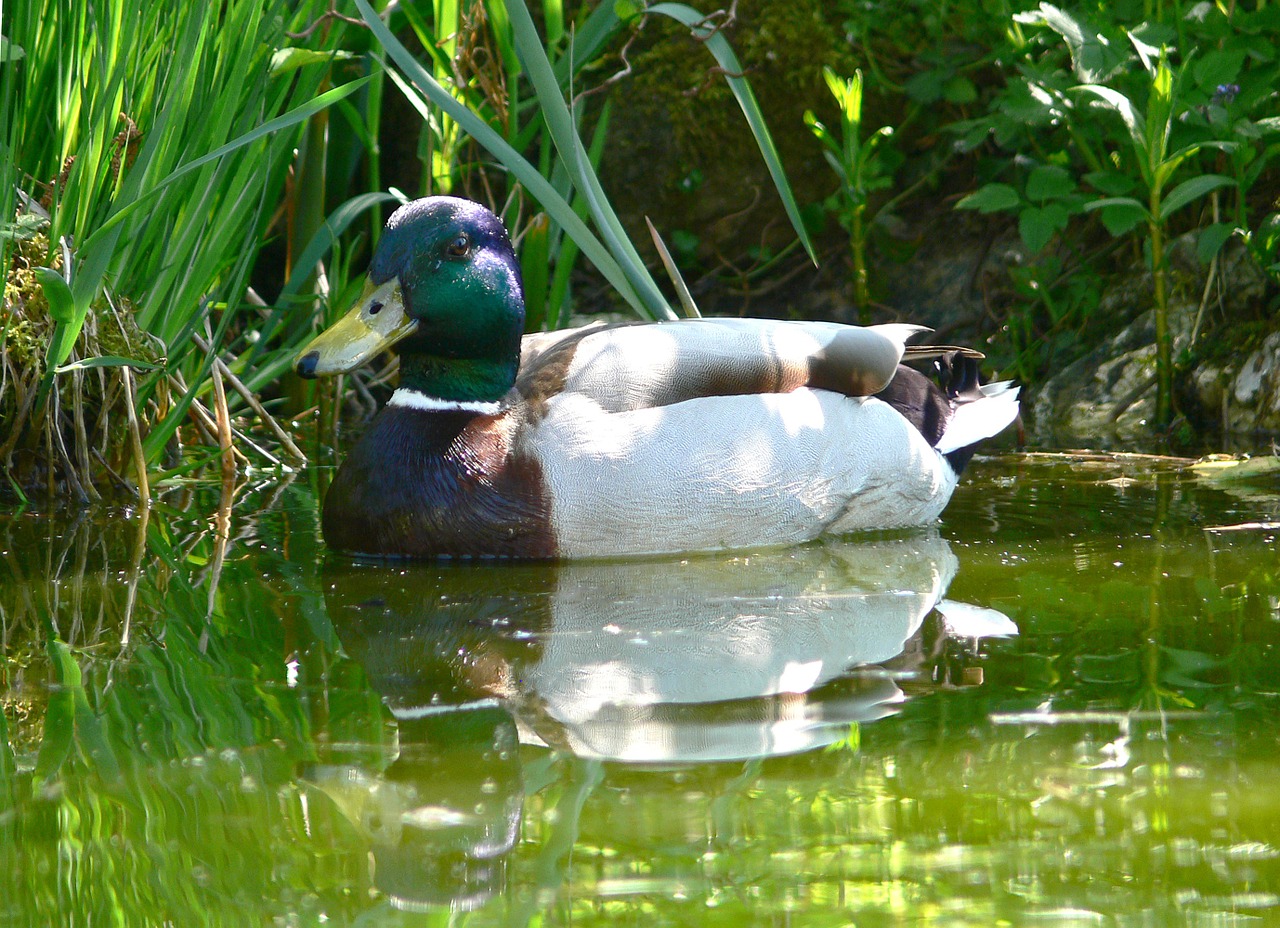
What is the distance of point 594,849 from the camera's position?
2.02 metres

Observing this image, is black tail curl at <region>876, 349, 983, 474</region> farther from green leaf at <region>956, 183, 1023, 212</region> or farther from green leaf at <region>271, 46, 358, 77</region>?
green leaf at <region>271, 46, 358, 77</region>

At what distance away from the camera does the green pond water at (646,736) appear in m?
1.92

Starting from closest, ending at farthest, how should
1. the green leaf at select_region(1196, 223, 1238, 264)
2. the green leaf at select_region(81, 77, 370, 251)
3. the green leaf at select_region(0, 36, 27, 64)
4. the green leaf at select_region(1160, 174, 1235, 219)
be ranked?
the green leaf at select_region(81, 77, 370, 251), the green leaf at select_region(0, 36, 27, 64), the green leaf at select_region(1160, 174, 1235, 219), the green leaf at select_region(1196, 223, 1238, 264)

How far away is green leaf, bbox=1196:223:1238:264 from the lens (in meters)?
5.63

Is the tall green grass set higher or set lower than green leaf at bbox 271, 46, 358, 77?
lower

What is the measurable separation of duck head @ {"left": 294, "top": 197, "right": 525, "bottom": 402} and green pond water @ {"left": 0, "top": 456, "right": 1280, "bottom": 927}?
22.1 inches

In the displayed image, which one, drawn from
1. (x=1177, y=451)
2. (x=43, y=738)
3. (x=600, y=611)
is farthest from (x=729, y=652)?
(x=1177, y=451)

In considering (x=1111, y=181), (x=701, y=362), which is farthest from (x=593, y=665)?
(x=1111, y=181)

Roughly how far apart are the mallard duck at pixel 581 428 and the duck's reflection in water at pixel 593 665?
0.11 metres

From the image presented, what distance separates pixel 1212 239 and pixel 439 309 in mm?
3202

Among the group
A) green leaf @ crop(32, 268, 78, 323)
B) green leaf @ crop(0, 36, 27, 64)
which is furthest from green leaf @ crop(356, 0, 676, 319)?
green leaf @ crop(32, 268, 78, 323)

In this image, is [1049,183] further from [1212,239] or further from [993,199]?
[1212,239]

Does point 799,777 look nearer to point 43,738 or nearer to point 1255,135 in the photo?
point 43,738

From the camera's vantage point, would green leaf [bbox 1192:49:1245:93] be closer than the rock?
Yes
